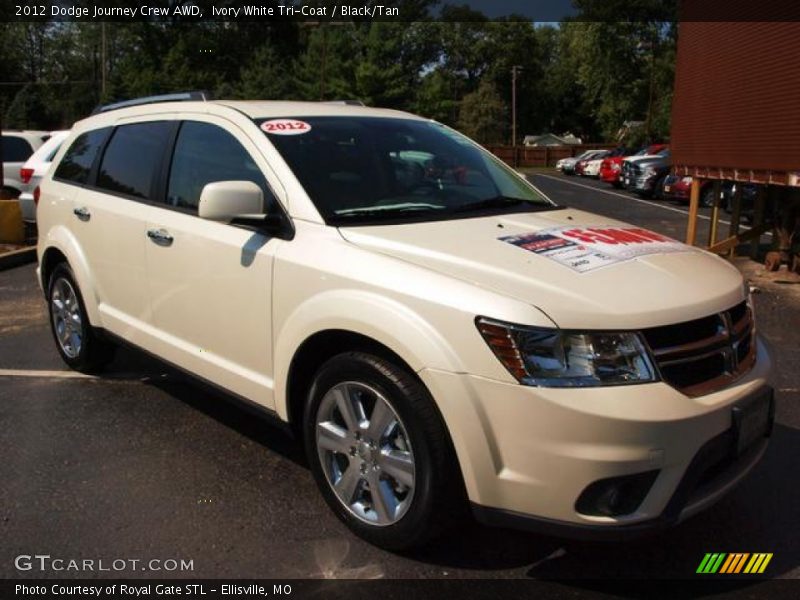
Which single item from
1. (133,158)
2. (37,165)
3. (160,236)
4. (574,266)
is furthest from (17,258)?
(574,266)

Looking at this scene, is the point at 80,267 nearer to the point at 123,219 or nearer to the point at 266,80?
the point at 123,219

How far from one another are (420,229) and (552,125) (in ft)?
320

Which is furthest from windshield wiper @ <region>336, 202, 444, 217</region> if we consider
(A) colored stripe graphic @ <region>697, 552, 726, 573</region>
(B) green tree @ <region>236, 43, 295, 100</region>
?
(B) green tree @ <region>236, 43, 295, 100</region>

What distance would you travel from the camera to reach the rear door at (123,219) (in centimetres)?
417

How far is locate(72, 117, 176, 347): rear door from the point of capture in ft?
13.7

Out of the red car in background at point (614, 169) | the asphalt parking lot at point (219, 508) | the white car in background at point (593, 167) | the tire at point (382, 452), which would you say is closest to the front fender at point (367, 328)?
the tire at point (382, 452)

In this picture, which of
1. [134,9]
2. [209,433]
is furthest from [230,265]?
[134,9]

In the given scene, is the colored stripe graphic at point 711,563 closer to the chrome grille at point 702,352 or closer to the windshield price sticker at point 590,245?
the chrome grille at point 702,352

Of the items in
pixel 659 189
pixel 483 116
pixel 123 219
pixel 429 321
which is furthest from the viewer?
pixel 483 116

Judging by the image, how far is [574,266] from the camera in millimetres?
2812

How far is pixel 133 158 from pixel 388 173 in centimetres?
169

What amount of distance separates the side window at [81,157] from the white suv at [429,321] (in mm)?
664

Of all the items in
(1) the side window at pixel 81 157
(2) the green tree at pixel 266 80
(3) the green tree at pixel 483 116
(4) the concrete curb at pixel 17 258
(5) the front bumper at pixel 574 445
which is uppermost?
(2) the green tree at pixel 266 80

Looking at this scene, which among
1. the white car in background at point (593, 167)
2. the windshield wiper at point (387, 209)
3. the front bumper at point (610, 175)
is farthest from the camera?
the white car in background at point (593, 167)
